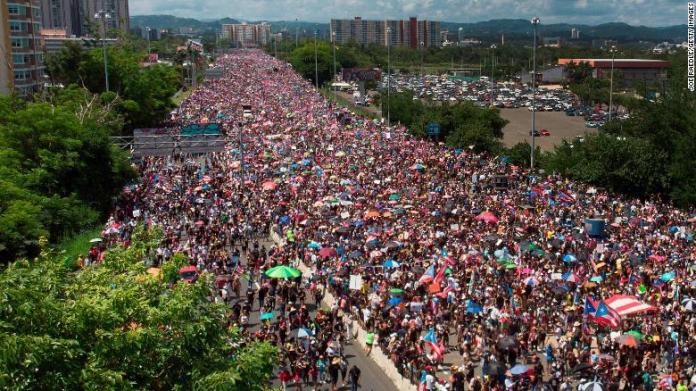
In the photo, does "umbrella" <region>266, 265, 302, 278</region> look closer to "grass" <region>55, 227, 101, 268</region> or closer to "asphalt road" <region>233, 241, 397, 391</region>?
"asphalt road" <region>233, 241, 397, 391</region>

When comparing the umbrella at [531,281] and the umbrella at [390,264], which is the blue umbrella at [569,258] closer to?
the umbrella at [531,281]

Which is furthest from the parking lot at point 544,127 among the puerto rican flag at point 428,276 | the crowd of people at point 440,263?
the puerto rican flag at point 428,276

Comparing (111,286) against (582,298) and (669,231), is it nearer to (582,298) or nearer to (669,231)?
(582,298)

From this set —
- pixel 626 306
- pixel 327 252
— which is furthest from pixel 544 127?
pixel 626 306

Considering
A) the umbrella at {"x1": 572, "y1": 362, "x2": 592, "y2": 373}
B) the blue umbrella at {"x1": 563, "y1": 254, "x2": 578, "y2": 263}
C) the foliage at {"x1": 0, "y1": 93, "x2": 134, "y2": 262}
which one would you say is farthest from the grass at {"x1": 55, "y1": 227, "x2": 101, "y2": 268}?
the umbrella at {"x1": 572, "y1": 362, "x2": 592, "y2": 373}

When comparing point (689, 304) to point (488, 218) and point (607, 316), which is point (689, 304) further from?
A: point (488, 218)

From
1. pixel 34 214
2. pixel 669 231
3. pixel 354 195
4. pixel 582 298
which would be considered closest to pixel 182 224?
pixel 34 214
